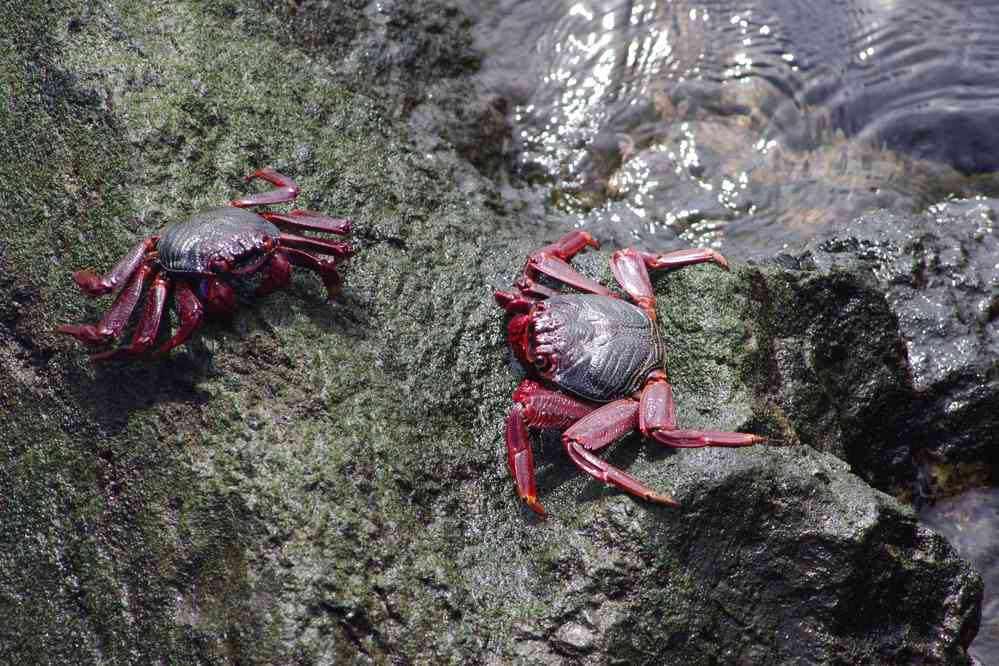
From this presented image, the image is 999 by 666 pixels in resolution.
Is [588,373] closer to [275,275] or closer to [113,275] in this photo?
[275,275]

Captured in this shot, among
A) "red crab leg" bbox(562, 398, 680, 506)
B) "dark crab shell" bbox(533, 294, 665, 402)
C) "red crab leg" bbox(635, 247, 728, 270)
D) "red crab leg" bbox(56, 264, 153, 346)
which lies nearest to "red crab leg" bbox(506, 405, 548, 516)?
"red crab leg" bbox(562, 398, 680, 506)

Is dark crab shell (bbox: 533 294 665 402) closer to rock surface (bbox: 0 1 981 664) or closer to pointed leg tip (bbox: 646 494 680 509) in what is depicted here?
rock surface (bbox: 0 1 981 664)

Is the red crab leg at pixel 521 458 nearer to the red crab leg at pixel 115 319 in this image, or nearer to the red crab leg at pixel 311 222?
the red crab leg at pixel 311 222

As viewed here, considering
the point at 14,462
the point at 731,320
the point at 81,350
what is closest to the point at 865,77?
the point at 731,320

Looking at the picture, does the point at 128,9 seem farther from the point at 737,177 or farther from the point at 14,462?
the point at 737,177

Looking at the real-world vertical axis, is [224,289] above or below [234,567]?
above

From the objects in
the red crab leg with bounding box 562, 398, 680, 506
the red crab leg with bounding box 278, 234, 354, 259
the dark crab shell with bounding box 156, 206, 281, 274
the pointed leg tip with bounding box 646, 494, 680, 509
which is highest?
the dark crab shell with bounding box 156, 206, 281, 274
